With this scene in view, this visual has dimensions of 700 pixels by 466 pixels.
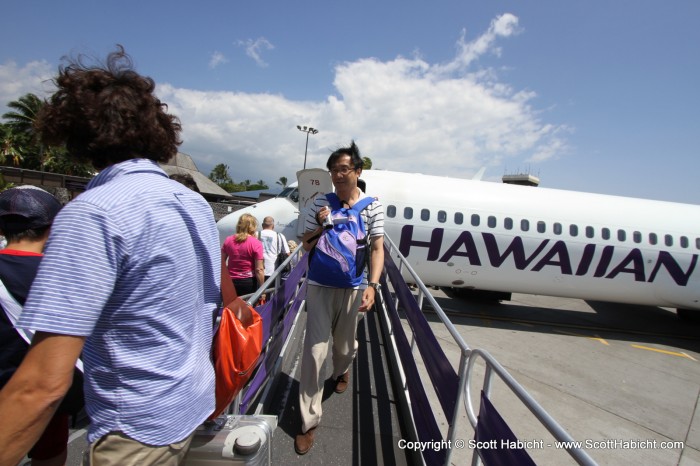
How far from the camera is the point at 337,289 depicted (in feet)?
9.54

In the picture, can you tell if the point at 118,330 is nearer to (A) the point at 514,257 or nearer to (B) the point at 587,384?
(B) the point at 587,384

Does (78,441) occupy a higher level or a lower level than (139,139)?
lower

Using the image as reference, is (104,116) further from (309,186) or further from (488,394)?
(309,186)

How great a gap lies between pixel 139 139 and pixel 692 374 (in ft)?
30.9

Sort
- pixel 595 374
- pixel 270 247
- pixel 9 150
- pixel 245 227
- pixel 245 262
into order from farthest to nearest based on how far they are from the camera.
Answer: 1. pixel 9 150
2. pixel 270 247
3. pixel 595 374
4. pixel 245 227
5. pixel 245 262

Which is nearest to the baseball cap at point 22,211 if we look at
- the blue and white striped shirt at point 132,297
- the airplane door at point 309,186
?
the blue and white striped shirt at point 132,297

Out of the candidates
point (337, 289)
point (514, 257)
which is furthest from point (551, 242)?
point (337, 289)

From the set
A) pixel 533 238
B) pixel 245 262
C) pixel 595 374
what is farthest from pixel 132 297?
pixel 533 238

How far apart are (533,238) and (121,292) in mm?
8381

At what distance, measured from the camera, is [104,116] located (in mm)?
1090

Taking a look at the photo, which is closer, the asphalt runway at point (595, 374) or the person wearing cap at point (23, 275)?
the person wearing cap at point (23, 275)

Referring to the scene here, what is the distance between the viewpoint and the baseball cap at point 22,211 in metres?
1.77

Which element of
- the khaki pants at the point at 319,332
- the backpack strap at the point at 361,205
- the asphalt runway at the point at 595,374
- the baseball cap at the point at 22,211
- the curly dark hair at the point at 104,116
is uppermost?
the curly dark hair at the point at 104,116

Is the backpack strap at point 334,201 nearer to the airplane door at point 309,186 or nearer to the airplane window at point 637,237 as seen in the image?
the airplane door at point 309,186
